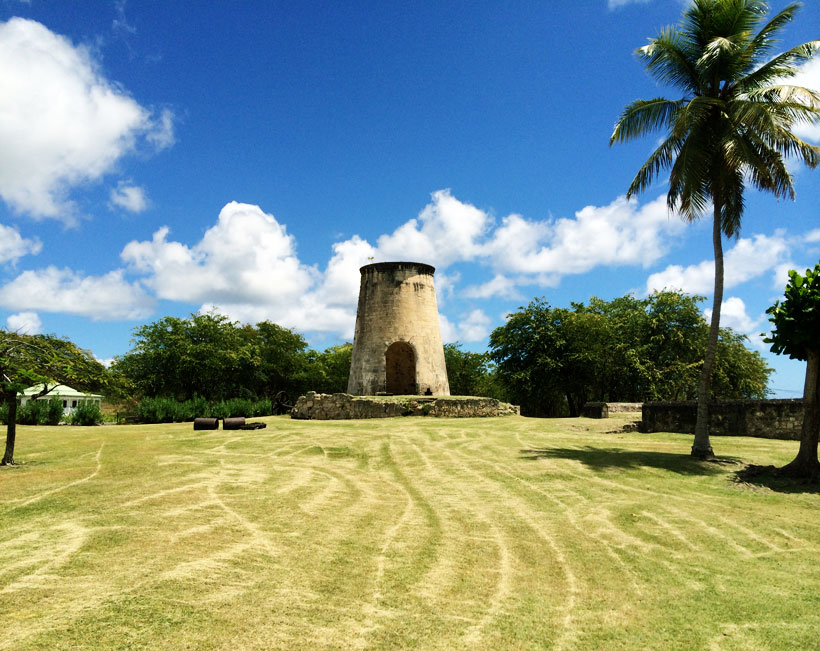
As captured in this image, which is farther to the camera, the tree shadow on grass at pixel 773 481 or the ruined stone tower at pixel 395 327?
the ruined stone tower at pixel 395 327

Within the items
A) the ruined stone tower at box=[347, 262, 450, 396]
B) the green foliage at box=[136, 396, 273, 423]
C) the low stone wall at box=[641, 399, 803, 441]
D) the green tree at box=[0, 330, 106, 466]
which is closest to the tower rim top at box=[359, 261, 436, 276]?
the ruined stone tower at box=[347, 262, 450, 396]

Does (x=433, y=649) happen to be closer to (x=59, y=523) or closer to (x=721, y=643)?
(x=721, y=643)

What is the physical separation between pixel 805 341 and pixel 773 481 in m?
2.52

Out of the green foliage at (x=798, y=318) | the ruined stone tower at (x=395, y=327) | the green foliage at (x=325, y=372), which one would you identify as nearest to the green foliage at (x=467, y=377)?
the green foliage at (x=325, y=372)

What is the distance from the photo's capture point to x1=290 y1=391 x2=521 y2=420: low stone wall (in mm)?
20969

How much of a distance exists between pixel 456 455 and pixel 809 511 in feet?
21.1

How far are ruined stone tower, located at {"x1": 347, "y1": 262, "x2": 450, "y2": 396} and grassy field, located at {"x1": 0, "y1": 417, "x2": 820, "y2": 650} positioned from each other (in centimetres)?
1383

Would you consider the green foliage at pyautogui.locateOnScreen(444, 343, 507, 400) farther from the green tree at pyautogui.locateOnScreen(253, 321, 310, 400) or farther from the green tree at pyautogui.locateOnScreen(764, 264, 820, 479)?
the green tree at pyautogui.locateOnScreen(764, 264, 820, 479)

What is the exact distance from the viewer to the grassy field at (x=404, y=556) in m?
3.83

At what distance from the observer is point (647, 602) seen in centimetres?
448

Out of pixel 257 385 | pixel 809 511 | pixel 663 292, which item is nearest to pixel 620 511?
pixel 809 511

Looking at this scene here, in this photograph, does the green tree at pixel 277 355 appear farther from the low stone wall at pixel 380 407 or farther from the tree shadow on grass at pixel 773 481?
the tree shadow on grass at pixel 773 481

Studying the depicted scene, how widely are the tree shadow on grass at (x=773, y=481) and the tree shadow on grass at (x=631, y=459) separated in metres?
0.46

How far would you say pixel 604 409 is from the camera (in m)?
20.2
